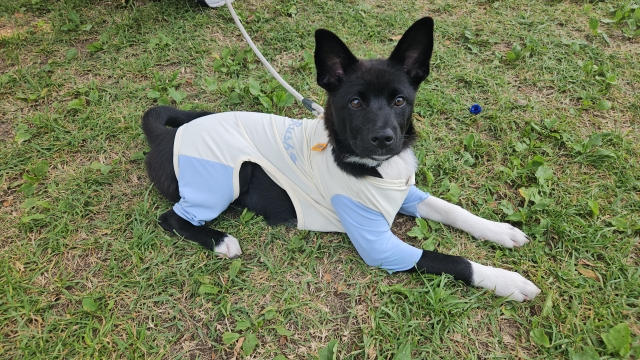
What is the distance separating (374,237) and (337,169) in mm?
525

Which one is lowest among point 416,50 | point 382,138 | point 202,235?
point 202,235

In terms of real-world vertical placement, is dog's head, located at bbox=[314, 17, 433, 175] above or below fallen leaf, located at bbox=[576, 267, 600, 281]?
above

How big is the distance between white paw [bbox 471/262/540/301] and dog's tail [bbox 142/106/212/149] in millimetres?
2525

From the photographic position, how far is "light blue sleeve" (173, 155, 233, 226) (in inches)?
115

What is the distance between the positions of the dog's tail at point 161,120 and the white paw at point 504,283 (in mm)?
2525

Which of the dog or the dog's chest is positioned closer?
the dog

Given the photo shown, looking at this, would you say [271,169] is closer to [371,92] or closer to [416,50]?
[371,92]

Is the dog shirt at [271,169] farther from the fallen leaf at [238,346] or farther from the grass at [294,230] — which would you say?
the fallen leaf at [238,346]

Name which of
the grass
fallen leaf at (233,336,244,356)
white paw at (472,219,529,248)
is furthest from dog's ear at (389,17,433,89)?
fallen leaf at (233,336,244,356)

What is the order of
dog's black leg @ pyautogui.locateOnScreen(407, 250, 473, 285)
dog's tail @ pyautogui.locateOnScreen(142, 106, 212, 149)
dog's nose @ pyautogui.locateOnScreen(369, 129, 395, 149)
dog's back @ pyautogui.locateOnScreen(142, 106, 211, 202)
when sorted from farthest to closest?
1. dog's tail @ pyautogui.locateOnScreen(142, 106, 212, 149)
2. dog's back @ pyautogui.locateOnScreen(142, 106, 211, 202)
3. dog's black leg @ pyautogui.locateOnScreen(407, 250, 473, 285)
4. dog's nose @ pyautogui.locateOnScreen(369, 129, 395, 149)

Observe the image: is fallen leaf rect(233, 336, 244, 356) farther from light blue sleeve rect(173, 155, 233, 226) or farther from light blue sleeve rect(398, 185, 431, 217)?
light blue sleeve rect(398, 185, 431, 217)

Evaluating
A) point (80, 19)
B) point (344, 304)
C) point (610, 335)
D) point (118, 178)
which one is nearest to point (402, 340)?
point (344, 304)

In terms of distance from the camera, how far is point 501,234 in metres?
2.93

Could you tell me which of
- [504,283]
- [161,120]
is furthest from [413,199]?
[161,120]
